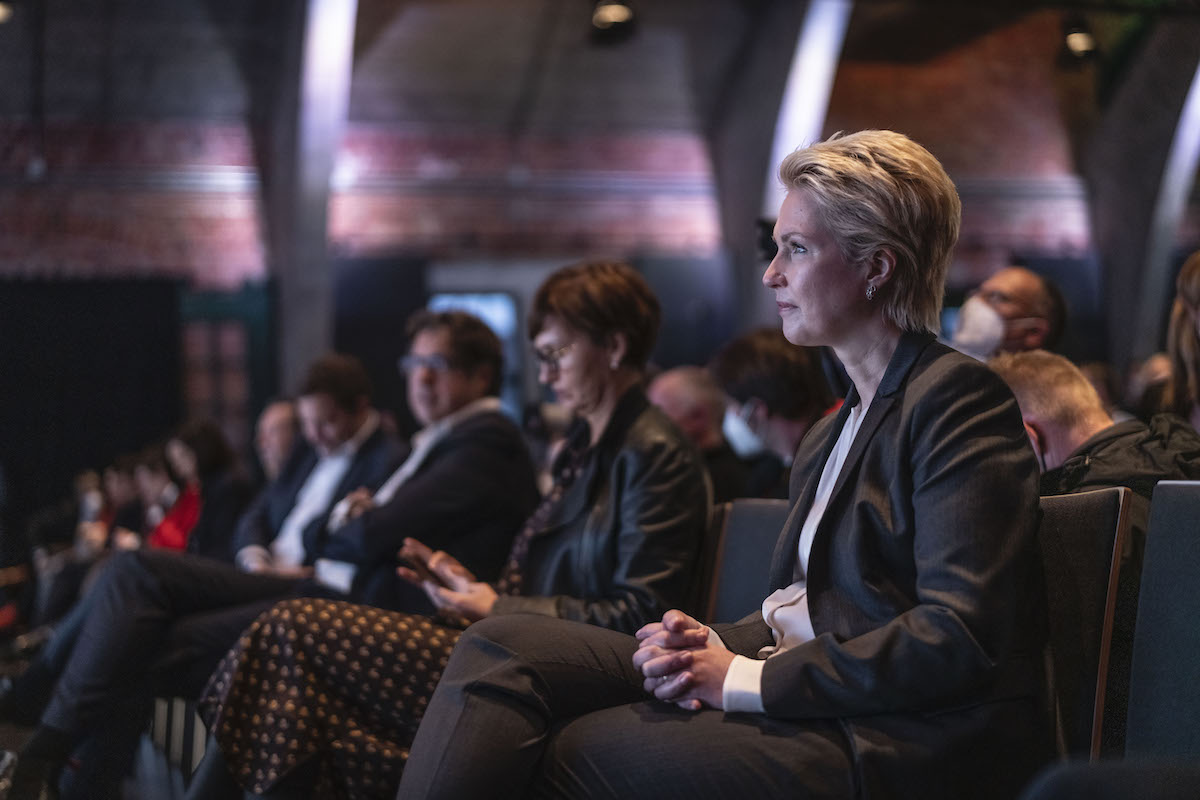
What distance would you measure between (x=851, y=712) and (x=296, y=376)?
746cm

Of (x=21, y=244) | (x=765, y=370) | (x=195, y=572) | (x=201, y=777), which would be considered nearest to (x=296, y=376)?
(x=21, y=244)

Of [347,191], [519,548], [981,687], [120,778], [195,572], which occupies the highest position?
[347,191]

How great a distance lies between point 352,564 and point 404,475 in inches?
11.3

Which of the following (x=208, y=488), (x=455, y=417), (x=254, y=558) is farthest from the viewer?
(x=208, y=488)

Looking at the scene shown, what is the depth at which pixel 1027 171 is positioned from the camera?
33.0 feet

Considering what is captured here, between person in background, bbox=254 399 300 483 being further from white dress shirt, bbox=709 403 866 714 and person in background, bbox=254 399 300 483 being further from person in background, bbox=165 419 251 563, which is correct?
white dress shirt, bbox=709 403 866 714

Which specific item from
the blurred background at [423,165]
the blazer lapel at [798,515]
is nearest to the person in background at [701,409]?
the blazer lapel at [798,515]

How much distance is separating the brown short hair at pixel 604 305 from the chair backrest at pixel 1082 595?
109 centimetres

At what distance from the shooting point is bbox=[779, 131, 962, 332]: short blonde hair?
5.08 ft

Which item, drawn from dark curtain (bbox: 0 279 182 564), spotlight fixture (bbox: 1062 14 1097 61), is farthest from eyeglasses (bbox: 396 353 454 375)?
spotlight fixture (bbox: 1062 14 1097 61)

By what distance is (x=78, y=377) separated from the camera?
28.6ft

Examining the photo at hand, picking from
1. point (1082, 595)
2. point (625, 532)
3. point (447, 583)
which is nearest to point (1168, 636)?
point (1082, 595)

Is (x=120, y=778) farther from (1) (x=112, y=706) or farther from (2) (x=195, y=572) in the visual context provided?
(2) (x=195, y=572)

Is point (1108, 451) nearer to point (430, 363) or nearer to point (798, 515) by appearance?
point (798, 515)
